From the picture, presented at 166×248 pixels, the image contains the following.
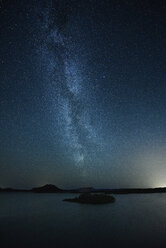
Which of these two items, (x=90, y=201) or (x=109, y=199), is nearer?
(x=90, y=201)

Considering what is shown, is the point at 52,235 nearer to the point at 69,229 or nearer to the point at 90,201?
the point at 69,229

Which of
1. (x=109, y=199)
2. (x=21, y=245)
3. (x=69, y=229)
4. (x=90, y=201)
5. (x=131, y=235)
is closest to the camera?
(x=21, y=245)

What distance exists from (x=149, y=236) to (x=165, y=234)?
1534 mm

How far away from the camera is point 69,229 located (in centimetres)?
1930

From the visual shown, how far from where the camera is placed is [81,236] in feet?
53.4

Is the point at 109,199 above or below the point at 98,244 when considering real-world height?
above

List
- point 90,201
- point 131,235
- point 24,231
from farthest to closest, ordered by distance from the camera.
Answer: point 90,201 < point 24,231 < point 131,235

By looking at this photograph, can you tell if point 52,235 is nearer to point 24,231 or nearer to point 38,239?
point 38,239

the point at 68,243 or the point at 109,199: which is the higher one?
the point at 109,199

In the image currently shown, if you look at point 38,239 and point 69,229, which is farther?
point 69,229

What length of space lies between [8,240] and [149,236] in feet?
36.1

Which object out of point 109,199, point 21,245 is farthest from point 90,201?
point 21,245

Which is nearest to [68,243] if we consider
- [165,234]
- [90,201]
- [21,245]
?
[21,245]

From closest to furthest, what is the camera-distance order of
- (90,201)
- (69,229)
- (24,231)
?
(24,231) → (69,229) → (90,201)
